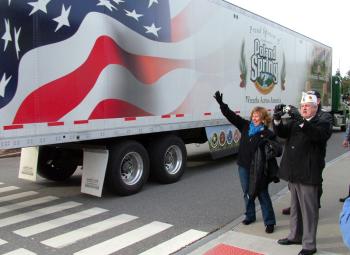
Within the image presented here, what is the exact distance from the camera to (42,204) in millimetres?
7043

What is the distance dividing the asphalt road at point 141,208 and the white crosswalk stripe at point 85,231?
7 cm

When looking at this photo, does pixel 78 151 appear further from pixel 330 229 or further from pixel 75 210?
pixel 330 229

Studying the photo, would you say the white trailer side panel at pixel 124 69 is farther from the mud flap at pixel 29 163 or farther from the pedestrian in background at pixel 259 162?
the pedestrian in background at pixel 259 162

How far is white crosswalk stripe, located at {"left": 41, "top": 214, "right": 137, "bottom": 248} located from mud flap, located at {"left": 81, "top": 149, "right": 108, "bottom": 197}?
953 mm

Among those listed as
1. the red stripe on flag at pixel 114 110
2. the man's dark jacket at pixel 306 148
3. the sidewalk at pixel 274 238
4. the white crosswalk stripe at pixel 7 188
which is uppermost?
the red stripe on flag at pixel 114 110

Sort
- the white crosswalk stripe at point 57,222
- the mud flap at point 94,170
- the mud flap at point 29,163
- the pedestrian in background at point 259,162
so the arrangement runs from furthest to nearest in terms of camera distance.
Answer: the mud flap at point 29,163 → the mud flap at point 94,170 → the white crosswalk stripe at point 57,222 → the pedestrian in background at point 259,162

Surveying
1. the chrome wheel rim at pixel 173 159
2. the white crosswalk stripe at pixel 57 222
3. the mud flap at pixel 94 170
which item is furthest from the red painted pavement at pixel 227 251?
the chrome wheel rim at pixel 173 159

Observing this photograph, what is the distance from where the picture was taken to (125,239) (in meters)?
5.29

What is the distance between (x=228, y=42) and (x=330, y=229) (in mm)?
5947

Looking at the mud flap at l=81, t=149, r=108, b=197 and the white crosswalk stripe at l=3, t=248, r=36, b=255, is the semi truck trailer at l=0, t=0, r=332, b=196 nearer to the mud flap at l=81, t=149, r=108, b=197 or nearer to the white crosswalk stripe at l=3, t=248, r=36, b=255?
the mud flap at l=81, t=149, r=108, b=197

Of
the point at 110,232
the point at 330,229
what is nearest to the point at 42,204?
the point at 110,232

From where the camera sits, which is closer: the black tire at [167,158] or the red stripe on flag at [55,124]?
the red stripe on flag at [55,124]

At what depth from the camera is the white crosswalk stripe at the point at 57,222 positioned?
563 cm

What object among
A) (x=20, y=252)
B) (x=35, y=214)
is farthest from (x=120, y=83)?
(x=20, y=252)
